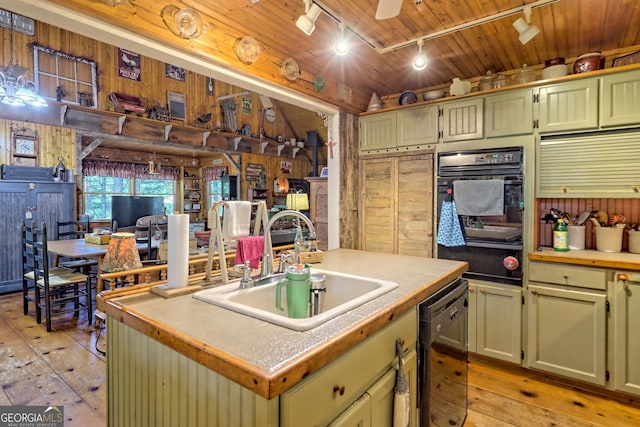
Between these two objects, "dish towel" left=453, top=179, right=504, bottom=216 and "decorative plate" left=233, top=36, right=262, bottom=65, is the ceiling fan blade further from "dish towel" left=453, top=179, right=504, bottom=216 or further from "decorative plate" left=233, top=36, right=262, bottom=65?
"dish towel" left=453, top=179, right=504, bottom=216

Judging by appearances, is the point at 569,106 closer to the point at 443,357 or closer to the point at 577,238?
the point at 577,238

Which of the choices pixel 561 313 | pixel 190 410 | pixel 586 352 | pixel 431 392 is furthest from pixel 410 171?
pixel 190 410

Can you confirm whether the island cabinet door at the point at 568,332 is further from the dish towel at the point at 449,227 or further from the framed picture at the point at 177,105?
the framed picture at the point at 177,105

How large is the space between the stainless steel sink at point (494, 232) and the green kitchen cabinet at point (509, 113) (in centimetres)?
74

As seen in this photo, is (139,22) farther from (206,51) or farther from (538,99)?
(538,99)

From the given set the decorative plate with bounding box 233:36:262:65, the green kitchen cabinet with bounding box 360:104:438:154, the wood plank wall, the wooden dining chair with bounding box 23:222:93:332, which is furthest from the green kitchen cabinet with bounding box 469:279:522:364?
the wooden dining chair with bounding box 23:222:93:332

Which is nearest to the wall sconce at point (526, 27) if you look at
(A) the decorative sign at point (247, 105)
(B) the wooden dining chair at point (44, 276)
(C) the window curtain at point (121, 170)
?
(B) the wooden dining chair at point (44, 276)

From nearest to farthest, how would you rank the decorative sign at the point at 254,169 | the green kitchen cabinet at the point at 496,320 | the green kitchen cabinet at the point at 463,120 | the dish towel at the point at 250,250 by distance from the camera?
the dish towel at the point at 250,250
the green kitchen cabinet at the point at 496,320
the green kitchen cabinet at the point at 463,120
the decorative sign at the point at 254,169

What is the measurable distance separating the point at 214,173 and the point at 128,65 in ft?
10.9

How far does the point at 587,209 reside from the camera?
2.67m

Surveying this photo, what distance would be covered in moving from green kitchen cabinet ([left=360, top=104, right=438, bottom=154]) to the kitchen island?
1946 millimetres

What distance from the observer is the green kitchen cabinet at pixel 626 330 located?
2.10 m

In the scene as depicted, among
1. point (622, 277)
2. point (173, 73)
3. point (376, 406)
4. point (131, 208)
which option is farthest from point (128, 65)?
point (622, 277)

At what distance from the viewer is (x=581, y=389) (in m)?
2.32
